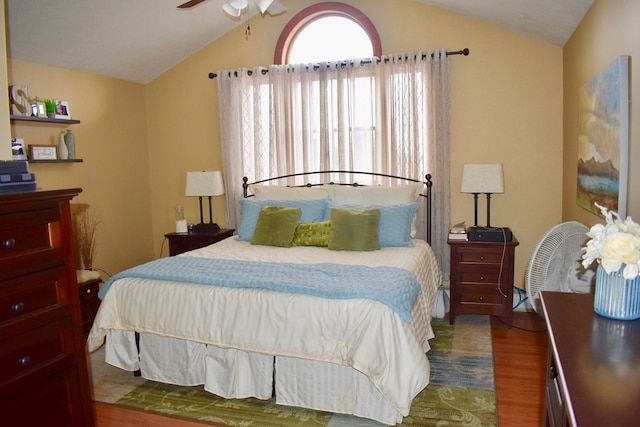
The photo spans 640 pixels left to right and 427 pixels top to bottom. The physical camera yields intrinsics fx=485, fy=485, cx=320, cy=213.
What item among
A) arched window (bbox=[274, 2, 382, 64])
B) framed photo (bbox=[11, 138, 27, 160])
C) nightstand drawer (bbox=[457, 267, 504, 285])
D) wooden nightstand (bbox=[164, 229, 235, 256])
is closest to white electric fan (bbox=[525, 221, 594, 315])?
nightstand drawer (bbox=[457, 267, 504, 285])

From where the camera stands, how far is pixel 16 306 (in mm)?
1561

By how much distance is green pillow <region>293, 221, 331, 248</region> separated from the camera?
12.3 feet

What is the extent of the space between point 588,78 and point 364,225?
173 cm

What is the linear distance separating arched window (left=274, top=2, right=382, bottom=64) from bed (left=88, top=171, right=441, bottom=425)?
2.07 m

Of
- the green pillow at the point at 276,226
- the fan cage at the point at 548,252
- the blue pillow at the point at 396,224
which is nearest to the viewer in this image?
the fan cage at the point at 548,252

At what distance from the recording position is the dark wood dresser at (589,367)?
1.02 metres

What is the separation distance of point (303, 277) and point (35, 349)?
4.56ft

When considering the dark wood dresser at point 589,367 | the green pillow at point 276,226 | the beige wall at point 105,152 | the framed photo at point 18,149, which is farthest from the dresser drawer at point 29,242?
the beige wall at point 105,152

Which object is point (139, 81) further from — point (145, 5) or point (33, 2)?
point (33, 2)

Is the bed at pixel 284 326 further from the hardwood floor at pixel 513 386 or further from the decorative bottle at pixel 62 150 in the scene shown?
the decorative bottle at pixel 62 150

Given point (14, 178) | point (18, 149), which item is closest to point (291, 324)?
point (14, 178)

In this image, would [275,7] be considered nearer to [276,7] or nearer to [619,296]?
[276,7]

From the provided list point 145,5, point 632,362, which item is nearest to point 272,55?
point 145,5

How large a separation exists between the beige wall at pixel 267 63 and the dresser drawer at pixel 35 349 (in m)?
2.63
